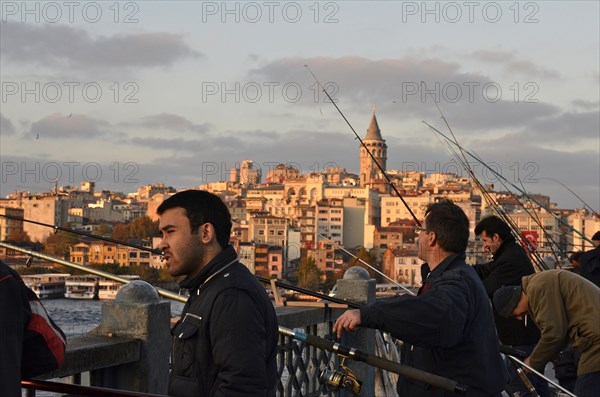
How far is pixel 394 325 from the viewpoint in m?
2.98

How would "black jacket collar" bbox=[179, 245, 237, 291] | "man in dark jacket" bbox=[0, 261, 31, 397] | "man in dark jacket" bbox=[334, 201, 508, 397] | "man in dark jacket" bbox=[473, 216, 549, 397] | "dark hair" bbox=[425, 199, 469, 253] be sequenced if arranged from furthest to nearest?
1. "man in dark jacket" bbox=[473, 216, 549, 397]
2. "dark hair" bbox=[425, 199, 469, 253]
3. "man in dark jacket" bbox=[334, 201, 508, 397]
4. "black jacket collar" bbox=[179, 245, 237, 291]
5. "man in dark jacket" bbox=[0, 261, 31, 397]

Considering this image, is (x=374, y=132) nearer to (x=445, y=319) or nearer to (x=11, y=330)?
(x=445, y=319)

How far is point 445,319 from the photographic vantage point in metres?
3.01

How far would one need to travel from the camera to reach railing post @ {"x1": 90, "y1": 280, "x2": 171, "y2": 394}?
3.71 m

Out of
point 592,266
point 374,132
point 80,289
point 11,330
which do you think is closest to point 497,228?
point 592,266

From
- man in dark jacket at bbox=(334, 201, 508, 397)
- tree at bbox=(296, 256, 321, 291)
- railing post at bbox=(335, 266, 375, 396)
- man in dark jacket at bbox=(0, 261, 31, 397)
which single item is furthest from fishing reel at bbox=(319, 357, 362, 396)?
tree at bbox=(296, 256, 321, 291)

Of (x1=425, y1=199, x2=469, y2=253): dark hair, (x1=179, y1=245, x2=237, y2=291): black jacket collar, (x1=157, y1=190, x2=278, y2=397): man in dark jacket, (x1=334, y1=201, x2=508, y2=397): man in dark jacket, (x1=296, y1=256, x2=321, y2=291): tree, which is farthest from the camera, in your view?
(x1=296, y1=256, x2=321, y2=291): tree

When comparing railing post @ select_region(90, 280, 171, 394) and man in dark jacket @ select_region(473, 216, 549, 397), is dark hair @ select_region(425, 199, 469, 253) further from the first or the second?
man in dark jacket @ select_region(473, 216, 549, 397)

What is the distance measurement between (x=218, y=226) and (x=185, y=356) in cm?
32

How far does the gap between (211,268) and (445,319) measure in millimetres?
733

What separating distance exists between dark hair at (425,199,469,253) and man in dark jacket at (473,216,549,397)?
1.71 meters

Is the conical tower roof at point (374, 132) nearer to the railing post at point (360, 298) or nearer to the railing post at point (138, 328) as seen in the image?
the railing post at point (360, 298)

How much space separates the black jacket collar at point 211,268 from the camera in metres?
2.61

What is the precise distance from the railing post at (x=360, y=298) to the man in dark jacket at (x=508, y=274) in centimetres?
105
